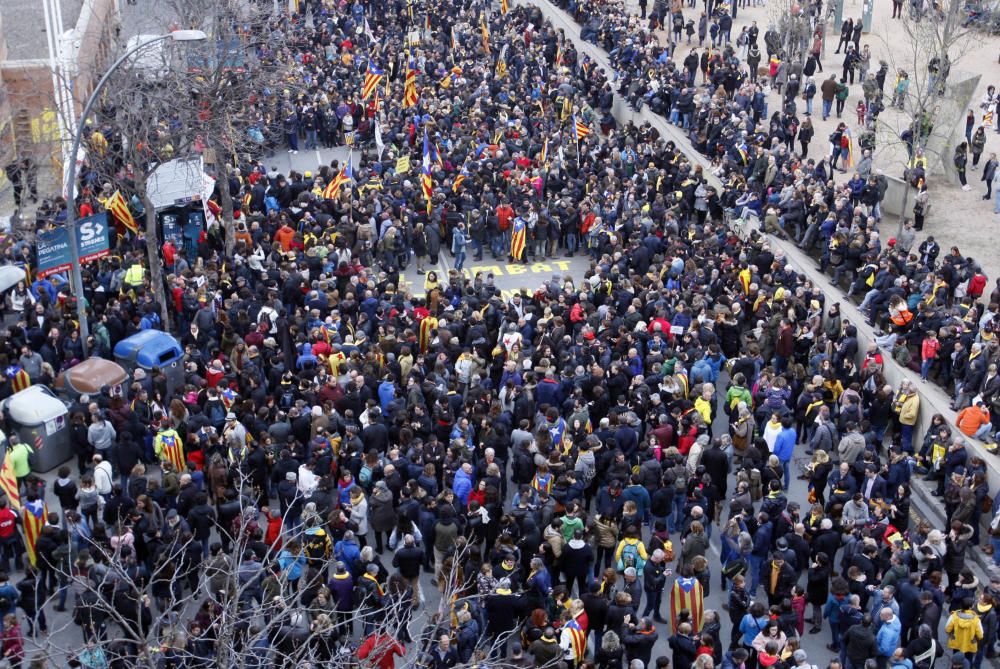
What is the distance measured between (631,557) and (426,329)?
298 inches

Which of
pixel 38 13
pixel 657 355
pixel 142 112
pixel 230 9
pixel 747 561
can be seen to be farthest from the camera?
pixel 38 13

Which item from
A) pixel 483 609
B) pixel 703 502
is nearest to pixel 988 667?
pixel 703 502

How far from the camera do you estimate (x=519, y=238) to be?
2944cm

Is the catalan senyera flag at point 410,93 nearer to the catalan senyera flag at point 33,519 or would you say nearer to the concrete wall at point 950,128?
the concrete wall at point 950,128

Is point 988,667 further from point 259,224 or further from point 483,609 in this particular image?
point 259,224

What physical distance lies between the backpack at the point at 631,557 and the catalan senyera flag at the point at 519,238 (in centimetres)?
1353

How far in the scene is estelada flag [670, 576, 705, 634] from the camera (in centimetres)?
1623

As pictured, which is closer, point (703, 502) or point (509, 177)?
point (703, 502)

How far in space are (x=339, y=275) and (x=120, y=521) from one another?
9.77 meters

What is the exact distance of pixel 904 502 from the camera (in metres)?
18.2

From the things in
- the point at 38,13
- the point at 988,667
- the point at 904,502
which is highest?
the point at 38,13

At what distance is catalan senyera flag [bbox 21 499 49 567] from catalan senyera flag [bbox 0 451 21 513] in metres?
0.24

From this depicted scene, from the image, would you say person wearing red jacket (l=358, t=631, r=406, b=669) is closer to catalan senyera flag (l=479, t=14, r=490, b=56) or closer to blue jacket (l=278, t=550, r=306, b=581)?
blue jacket (l=278, t=550, r=306, b=581)

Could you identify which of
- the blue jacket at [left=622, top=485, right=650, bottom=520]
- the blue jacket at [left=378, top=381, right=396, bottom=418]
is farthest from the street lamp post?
the blue jacket at [left=622, top=485, right=650, bottom=520]
